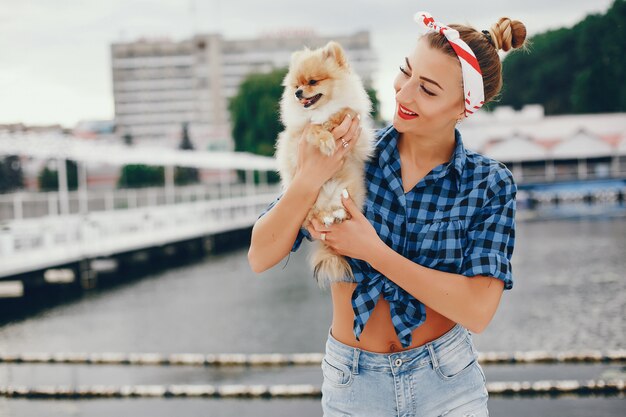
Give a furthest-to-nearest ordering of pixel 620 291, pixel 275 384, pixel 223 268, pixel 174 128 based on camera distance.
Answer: pixel 174 128 → pixel 223 268 → pixel 620 291 → pixel 275 384

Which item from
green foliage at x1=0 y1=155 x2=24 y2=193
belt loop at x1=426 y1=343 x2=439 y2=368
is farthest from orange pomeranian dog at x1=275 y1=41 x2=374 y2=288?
green foliage at x1=0 y1=155 x2=24 y2=193

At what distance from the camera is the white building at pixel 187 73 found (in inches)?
3893

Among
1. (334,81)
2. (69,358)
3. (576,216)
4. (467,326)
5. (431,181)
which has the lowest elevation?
(576,216)

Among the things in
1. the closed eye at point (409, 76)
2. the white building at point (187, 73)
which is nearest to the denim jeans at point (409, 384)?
the closed eye at point (409, 76)

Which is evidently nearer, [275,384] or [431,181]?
[431,181]

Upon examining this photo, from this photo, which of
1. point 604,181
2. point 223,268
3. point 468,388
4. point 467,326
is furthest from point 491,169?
point 604,181

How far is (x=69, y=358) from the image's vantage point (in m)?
6.96

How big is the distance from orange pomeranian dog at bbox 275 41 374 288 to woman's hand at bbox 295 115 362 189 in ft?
0.05

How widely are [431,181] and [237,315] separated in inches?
422

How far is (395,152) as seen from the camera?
1758 millimetres

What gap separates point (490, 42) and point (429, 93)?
19 cm

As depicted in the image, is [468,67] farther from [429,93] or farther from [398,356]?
[398,356]

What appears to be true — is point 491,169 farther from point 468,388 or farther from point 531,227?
point 531,227

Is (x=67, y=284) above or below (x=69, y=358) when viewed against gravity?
below
